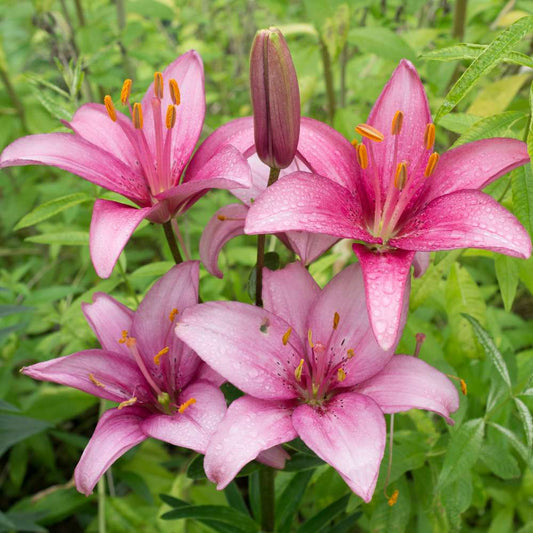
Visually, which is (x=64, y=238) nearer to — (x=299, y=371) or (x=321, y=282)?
(x=321, y=282)

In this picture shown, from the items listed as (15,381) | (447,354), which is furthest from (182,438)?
(15,381)

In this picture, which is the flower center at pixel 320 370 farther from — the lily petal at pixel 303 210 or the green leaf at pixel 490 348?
the green leaf at pixel 490 348

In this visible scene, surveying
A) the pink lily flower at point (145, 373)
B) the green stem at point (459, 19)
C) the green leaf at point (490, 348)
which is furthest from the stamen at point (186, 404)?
the green stem at point (459, 19)

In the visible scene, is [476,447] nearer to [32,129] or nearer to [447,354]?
[447,354]

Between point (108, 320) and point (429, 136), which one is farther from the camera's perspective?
point (108, 320)

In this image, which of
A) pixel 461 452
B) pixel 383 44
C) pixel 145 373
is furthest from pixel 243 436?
pixel 383 44

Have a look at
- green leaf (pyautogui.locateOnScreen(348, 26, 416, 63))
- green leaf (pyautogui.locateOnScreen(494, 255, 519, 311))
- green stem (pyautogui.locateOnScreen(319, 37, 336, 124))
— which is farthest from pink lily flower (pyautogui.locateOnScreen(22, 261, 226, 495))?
green stem (pyautogui.locateOnScreen(319, 37, 336, 124))
